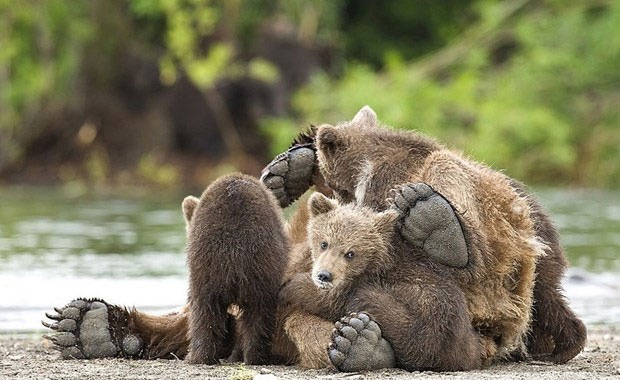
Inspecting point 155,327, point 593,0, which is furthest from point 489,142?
point 155,327

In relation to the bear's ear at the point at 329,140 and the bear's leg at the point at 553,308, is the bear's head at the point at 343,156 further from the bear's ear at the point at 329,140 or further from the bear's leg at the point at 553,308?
the bear's leg at the point at 553,308

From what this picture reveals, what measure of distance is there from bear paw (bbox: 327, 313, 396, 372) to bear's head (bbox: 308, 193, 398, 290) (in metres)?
0.21

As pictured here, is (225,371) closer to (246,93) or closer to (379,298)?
(379,298)

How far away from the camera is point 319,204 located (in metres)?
5.65

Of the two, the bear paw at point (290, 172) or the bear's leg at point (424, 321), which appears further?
the bear paw at point (290, 172)

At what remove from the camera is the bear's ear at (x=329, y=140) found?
235 inches

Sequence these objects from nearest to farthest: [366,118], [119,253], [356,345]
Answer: [356,345] → [366,118] → [119,253]

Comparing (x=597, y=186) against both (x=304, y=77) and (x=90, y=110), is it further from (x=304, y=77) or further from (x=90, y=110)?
(x=90, y=110)

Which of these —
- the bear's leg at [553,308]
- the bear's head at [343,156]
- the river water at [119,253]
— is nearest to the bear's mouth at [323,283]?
the bear's head at [343,156]

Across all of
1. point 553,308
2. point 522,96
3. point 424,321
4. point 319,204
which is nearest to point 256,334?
point 319,204

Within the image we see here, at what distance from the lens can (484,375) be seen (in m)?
5.41

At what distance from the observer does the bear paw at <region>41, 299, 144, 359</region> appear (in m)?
5.97

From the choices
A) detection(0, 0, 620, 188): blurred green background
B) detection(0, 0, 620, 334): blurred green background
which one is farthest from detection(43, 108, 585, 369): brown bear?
detection(0, 0, 620, 188): blurred green background

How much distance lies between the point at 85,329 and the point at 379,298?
57.1 inches
